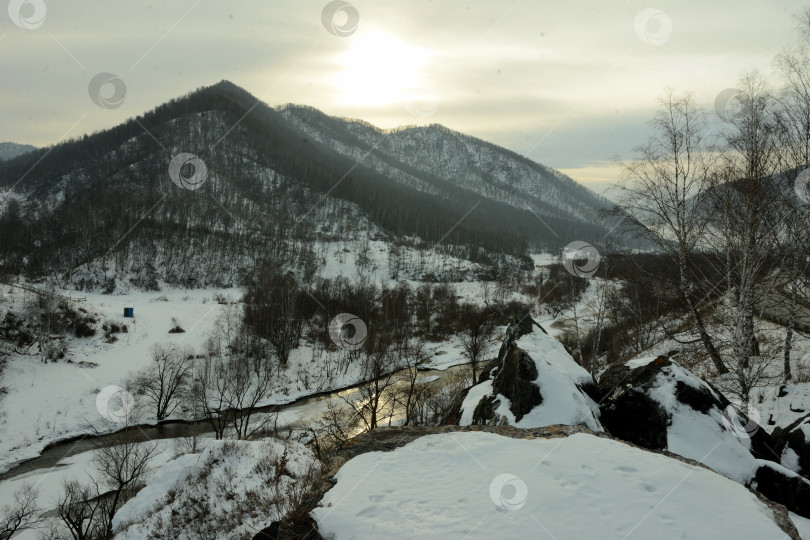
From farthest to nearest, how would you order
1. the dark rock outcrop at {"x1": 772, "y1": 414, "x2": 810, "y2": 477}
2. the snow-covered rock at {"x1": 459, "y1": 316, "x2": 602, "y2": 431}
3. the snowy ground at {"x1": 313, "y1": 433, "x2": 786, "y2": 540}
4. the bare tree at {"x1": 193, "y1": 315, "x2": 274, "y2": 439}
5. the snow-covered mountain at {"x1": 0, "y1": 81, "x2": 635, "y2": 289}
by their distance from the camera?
1. the snow-covered mountain at {"x1": 0, "y1": 81, "x2": 635, "y2": 289}
2. the bare tree at {"x1": 193, "y1": 315, "x2": 274, "y2": 439}
3. the snow-covered rock at {"x1": 459, "y1": 316, "x2": 602, "y2": 431}
4. the dark rock outcrop at {"x1": 772, "y1": 414, "x2": 810, "y2": 477}
5. the snowy ground at {"x1": 313, "y1": 433, "x2": 786, "y2": 540}

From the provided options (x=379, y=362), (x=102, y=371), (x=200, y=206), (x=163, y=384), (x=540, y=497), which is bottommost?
(x=102, y=371)

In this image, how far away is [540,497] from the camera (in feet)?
20.1

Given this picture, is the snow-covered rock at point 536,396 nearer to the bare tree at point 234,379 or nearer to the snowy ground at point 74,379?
the bare tree at point 234,379

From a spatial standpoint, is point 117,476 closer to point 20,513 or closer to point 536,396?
point 20,513

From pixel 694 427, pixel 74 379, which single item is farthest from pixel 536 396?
pixel 74 379

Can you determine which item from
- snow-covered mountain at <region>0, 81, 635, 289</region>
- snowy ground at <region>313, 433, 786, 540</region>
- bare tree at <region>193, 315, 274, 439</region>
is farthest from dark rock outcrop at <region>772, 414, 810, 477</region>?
snow-covered mountain at <region>0, 81, 635, 289</region>

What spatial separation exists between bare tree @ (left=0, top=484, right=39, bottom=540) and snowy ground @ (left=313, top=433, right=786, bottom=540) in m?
22.0

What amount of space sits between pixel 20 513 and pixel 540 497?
2795 centimetres

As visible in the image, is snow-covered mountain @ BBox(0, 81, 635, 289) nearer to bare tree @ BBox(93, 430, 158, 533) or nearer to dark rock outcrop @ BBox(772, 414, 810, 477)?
bare tree @ BBox(93, 430, 158, 533)

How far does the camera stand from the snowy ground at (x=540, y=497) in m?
5.47

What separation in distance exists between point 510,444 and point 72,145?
21513cm

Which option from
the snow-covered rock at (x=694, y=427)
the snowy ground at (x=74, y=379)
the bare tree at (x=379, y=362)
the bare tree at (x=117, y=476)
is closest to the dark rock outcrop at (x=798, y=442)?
the snow-covered rock at (x=694, y=427)

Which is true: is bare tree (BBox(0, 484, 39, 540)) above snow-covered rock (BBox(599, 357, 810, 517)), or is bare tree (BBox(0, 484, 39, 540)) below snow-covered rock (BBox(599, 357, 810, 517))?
below

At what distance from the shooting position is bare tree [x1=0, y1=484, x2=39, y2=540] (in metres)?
18.5
